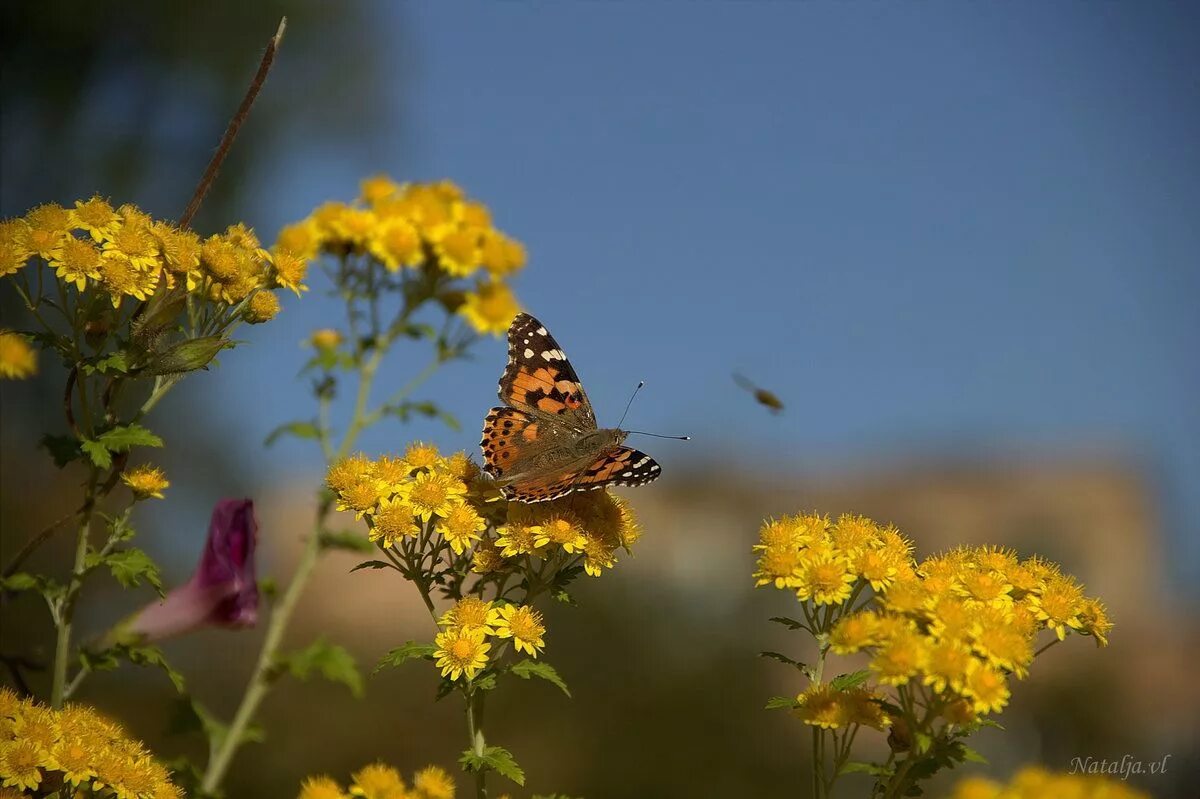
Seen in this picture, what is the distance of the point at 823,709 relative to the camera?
203 centimetres

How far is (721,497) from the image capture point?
9.88 meters

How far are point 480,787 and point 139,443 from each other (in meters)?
0.90

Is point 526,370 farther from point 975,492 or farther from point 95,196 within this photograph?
point 975,492

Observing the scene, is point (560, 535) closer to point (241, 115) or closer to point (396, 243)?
point (241, 115)

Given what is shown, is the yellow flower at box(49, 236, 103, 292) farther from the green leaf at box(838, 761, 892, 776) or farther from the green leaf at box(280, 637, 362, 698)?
the green leaf at box(838, 761, 892, 776)

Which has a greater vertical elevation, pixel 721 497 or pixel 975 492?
pixel 975 492

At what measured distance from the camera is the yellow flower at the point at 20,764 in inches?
69.9

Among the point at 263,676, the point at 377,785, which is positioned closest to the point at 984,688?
the point at 377,785

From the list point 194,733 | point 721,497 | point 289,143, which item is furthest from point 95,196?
point 289,143

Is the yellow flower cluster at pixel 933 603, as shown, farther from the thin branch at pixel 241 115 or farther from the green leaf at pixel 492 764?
the thin branch at pixel 241 115

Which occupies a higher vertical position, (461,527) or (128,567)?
(461,527)

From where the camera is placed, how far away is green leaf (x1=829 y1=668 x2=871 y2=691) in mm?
2041

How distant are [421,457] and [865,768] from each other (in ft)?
3.80

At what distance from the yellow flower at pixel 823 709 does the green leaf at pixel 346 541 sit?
1546 millimetres
